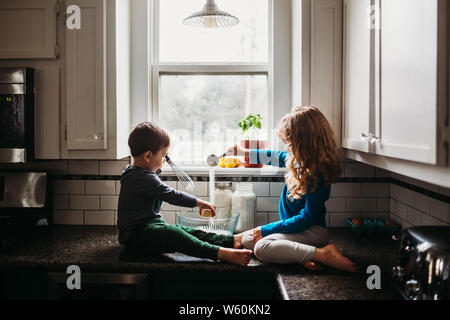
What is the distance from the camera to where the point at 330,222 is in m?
2.02

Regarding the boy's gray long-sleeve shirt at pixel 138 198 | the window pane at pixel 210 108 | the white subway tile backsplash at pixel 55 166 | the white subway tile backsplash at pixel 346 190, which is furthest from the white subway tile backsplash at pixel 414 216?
the white subway tile backsplash at pixel 55 166

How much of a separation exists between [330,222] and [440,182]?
1.09m

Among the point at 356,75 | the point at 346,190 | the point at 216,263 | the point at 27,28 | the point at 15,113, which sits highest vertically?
the point at 27,28

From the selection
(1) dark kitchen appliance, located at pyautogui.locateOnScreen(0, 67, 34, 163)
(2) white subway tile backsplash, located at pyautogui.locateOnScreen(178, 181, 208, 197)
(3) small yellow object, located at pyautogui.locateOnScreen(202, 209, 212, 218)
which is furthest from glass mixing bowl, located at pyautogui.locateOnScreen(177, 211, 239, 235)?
(1) dark kitchen appliance, located at pyautogui.locateOnScreen(0, 67, 34, 163)

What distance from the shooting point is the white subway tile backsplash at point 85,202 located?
2.05 meters

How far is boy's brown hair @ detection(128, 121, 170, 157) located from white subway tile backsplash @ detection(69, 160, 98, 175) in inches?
19.0

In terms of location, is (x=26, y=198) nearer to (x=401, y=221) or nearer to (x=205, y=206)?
(x=205, y=206)

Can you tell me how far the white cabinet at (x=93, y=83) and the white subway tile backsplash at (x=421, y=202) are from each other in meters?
1.38

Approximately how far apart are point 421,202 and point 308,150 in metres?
0.58

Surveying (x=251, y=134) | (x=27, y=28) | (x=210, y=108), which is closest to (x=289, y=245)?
(x=251, y=134)

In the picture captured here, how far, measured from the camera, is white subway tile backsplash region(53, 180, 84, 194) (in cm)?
205

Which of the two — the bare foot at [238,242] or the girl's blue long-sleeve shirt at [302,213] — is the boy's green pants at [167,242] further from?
the girl's blue long-sleeve shirt at [302,213]

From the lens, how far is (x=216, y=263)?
4.81 feet

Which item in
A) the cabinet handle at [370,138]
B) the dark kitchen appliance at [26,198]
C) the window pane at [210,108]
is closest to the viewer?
the cabinet handle at [370,138]
